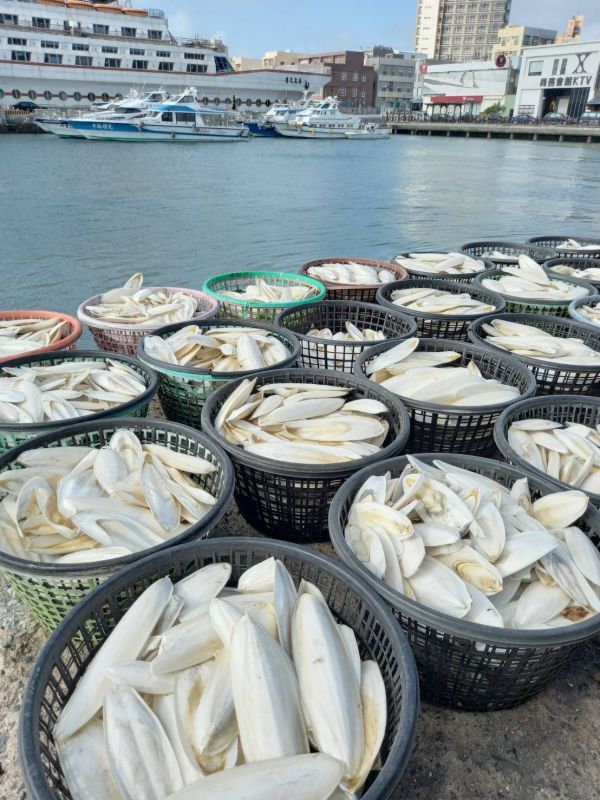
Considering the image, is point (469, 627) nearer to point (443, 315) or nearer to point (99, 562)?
point (99, 562)

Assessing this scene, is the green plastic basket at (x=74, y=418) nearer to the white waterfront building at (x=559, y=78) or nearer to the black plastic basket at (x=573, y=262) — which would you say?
the black plastic basket at (x=573, y=262)

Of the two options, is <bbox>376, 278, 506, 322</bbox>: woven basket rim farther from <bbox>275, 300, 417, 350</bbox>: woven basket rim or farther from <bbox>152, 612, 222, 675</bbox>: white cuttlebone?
<bbox>152, 612, 222, 675</bbox>: white cuttlebone

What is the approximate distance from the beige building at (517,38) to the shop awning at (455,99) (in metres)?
12.0

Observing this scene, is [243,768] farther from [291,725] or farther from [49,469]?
[49,469]

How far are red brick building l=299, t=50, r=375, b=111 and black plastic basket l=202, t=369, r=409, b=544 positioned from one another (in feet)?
267

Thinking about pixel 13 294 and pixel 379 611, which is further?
pixel 13 294

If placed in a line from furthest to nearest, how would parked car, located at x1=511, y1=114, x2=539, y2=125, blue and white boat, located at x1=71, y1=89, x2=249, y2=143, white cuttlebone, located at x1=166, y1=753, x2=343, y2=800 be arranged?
1. parked car, located at x1=511, y1=114, x2=539, y2=125
2. blue and white boat, located at x1=71, y1=89, x2=249, y2=143
3. white cuttlebone, located at x1=166, y1=753, x2=343, y2=800

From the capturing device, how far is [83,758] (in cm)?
114

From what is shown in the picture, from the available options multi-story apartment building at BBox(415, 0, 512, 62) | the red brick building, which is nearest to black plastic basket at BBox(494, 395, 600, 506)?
the red brick building

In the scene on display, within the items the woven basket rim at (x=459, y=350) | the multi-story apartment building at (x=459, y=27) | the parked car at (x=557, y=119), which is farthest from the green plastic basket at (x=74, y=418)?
the multi-story apartment building at (x=459, y=27)

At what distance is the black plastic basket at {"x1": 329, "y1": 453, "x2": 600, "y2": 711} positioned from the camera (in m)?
1.34

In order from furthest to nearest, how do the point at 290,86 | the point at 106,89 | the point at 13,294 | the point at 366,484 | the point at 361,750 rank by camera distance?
the point at 290,86 → the point at 106,89 → the point at 13,294 → the point at 366,484 → the point at 361,750

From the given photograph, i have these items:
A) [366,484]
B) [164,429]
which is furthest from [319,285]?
[366,484]

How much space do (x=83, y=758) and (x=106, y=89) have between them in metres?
59.8
